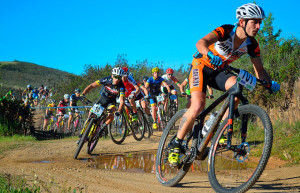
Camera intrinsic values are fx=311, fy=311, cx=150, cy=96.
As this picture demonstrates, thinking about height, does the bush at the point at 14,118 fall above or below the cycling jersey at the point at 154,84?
below

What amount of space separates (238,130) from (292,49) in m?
7.52

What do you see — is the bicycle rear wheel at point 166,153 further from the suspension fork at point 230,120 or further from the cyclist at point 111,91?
the cyclist at point 111,91

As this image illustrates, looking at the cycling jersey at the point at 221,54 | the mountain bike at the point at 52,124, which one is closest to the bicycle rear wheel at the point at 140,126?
the cycling jersey at the point at 221,54

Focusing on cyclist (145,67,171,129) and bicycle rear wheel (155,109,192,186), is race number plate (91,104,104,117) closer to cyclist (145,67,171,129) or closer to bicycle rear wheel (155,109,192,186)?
bicycle rear wheel (155,109,192,186)

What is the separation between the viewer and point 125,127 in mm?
10016

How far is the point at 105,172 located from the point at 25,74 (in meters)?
82.3

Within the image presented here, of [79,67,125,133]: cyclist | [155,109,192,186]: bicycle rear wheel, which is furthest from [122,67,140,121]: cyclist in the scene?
[155,109,192,186]: bicycle rear wheel

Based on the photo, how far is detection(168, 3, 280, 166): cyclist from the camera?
400cm

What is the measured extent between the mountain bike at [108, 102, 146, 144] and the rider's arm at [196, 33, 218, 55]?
234 inches

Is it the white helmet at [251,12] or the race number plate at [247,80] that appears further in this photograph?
the white helmet at [251,12]

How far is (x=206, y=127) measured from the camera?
A: 4379 millimetres

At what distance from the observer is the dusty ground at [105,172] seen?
14.3 ft

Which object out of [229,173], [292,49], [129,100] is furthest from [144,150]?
[292,49]

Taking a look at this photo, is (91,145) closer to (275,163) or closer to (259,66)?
(275,163)
